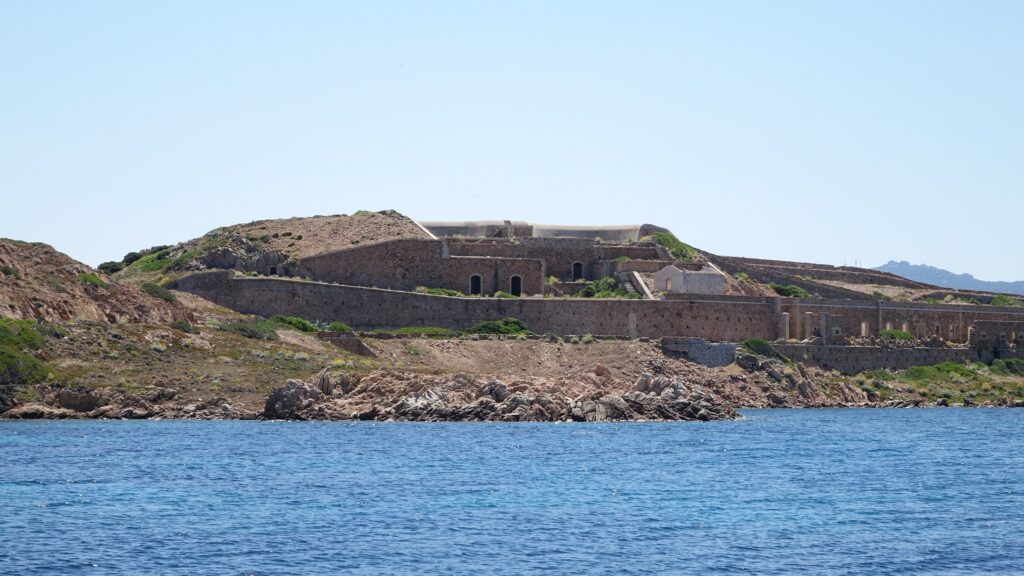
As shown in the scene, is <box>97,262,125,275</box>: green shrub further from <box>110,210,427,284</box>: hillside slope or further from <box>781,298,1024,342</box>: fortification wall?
<box>781,298,1024,342</box>: fortification wall

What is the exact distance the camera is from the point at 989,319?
85.2 meters

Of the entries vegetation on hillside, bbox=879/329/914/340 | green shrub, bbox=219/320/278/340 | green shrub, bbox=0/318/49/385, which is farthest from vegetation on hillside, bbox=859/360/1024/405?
green shrub, bbox=0/318/49/385

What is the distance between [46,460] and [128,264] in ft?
149

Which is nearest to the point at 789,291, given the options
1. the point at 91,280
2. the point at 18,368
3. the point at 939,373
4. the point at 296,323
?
the point at 939,373

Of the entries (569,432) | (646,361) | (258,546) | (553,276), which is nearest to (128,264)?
(553,276)

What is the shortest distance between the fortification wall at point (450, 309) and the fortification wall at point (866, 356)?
3743 mm

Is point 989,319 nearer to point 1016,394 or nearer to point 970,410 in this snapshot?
point 1016,394

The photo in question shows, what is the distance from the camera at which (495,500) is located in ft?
117

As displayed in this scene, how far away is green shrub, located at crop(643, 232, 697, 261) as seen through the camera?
85875 mm

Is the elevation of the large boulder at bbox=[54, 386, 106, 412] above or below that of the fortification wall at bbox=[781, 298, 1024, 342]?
below

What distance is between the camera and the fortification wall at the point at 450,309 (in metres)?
73.5

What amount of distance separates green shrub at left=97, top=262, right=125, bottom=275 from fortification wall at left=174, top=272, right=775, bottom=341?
11422mm

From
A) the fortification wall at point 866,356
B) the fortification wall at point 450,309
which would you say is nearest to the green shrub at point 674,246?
the fortification wall at point 450,309

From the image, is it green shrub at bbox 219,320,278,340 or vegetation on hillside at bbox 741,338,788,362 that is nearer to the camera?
green shrub at bbox 219,320,278,340
